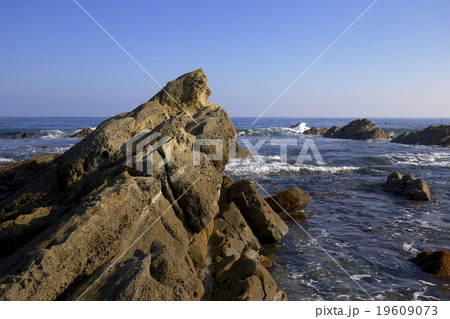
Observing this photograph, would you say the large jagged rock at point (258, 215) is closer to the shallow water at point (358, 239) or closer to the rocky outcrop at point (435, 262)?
the shallow water at point (358, 239)

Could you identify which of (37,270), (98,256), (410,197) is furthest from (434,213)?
(37,270)

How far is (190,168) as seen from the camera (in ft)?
24.1

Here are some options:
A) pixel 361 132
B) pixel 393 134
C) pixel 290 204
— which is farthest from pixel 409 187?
pixel 393 134

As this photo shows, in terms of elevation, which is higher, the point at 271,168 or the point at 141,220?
the point at 141,220

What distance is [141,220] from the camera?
5.96m

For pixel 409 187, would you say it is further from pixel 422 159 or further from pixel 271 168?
pixel 422 159

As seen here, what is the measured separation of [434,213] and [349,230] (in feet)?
12.5

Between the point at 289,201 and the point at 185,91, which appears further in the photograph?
the point at 289,201

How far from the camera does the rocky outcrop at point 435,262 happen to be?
23.9ft

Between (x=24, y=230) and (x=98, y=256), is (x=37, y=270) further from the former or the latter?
(x=24, y=230)

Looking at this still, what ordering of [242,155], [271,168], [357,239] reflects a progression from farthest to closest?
1. [242,155]
2. [271,168]
3. [357,239]

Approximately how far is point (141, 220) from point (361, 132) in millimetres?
42669

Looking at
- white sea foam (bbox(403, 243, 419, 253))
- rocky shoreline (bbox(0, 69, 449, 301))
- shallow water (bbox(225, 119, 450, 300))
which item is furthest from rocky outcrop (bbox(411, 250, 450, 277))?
white sea foam (bbox(403, 243, 419, 253))
